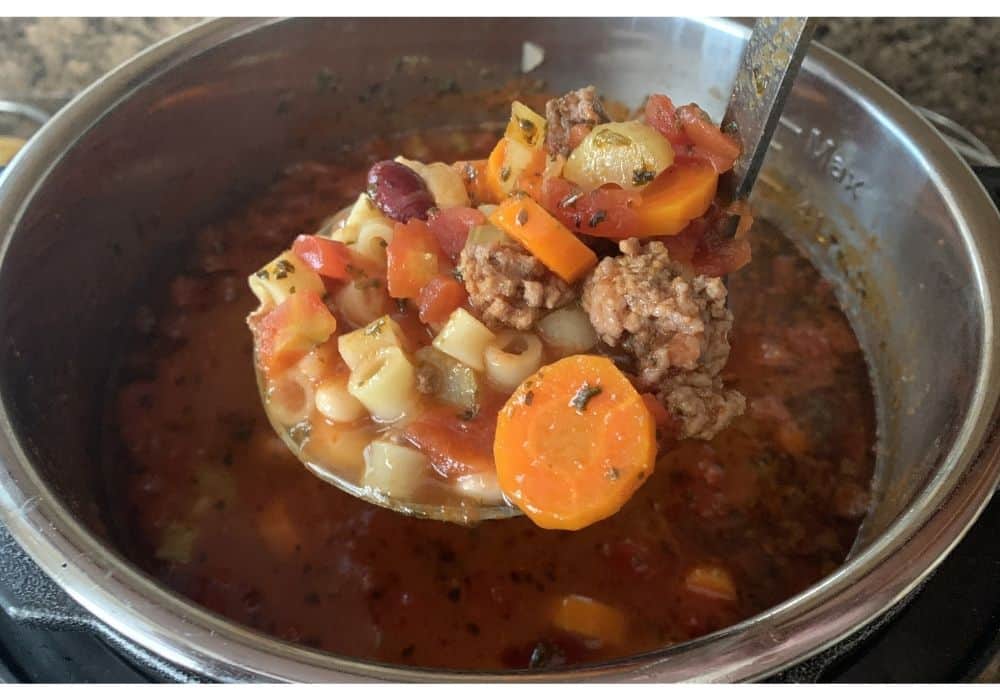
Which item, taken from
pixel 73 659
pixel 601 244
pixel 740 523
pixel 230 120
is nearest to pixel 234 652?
pixel 73 659

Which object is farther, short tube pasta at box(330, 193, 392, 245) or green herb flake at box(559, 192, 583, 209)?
short tube pasta at box(330, 193, 392, 245)

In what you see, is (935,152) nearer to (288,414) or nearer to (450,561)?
(450,561)

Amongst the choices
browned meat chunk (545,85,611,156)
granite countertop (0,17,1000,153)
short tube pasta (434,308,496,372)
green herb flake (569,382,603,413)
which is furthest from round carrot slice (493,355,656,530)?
granite countertop (0,17,1000,153)

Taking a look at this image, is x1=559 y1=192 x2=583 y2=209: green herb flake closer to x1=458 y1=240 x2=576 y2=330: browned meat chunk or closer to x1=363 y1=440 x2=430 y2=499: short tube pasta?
x1=458 y1=240 x2=576 y2=330: browned meat chunk

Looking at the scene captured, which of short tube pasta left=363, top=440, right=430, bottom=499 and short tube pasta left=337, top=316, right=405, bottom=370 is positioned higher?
short tube pasta left=337, top=316, right=405, bottom=370

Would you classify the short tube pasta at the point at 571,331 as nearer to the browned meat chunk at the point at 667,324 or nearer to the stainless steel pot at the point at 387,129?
the browned meat chunk at the point at 667,324

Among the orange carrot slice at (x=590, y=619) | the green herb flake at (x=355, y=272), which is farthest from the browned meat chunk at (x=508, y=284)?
the orange carrot slice at (x=590, y=619)

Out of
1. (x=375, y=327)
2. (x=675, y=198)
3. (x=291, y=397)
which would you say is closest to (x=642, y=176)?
(x=675, y=198)
